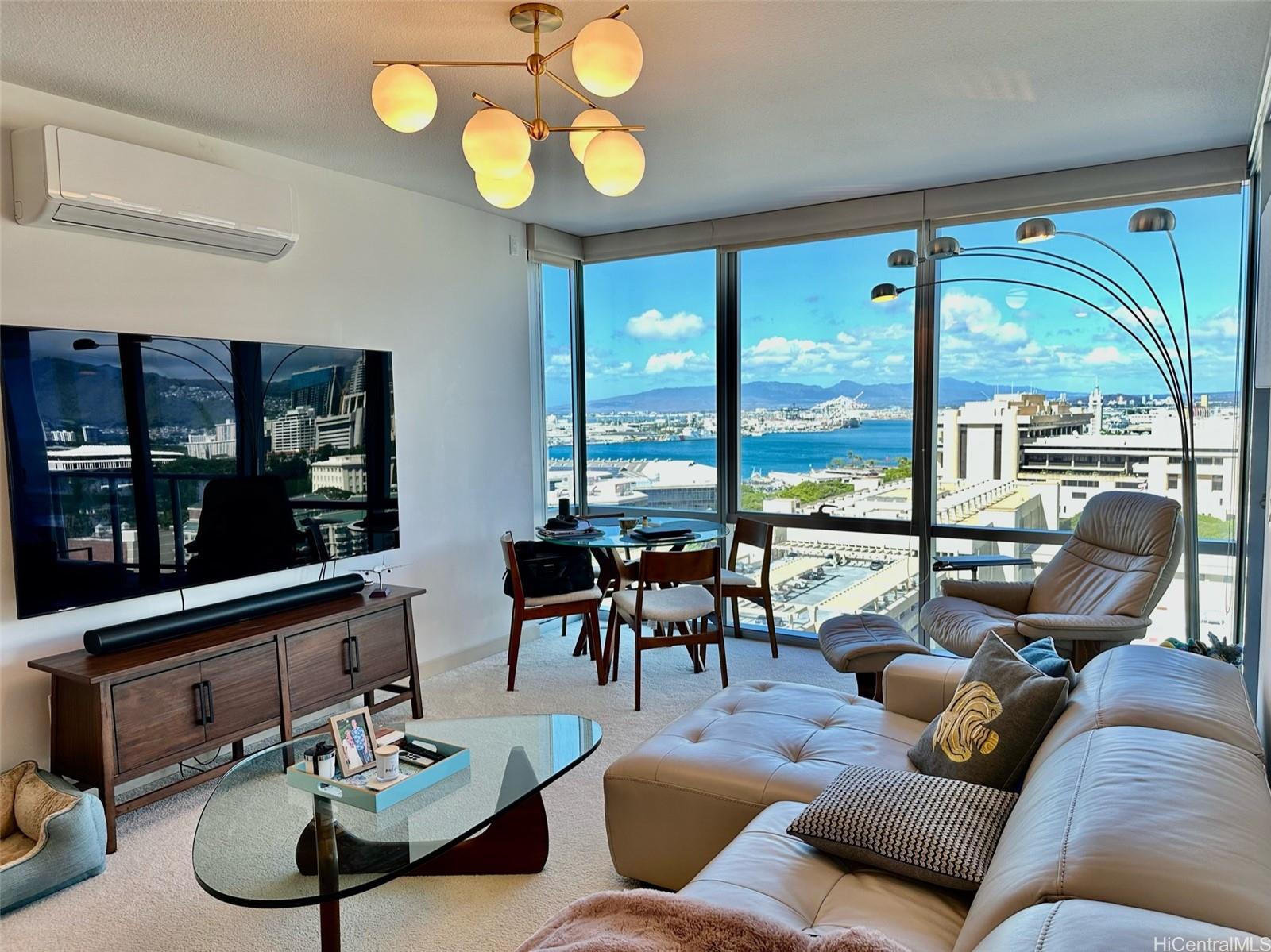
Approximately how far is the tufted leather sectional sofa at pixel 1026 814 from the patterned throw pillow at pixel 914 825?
6 cm

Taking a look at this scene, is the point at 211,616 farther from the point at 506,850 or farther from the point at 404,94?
the point at 404,94

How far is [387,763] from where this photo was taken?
7.27 feet

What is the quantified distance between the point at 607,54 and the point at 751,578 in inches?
132

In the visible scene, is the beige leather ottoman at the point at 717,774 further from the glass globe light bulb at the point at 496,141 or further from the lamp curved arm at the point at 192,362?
the lamp curved arm at the point at 192,362

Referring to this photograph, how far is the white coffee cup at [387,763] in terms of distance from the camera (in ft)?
7.20

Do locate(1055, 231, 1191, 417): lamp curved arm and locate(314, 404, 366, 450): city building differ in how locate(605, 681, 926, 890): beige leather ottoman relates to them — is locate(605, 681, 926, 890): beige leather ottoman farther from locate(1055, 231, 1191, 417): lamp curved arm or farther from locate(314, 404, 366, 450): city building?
locate(1055, 231, 1191, 417): lamp curved arm

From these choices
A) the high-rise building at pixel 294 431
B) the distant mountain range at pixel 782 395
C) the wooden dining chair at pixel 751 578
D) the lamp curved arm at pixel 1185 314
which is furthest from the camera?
the wooden dining chair at pixel 751 578

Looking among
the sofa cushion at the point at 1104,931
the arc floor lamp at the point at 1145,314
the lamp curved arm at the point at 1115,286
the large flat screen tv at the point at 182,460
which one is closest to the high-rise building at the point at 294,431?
the large flat screen tv at the point at 182,460


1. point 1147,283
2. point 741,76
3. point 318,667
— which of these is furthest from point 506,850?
point 1147,283

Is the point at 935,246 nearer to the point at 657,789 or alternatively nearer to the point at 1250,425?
the point at 1250,425

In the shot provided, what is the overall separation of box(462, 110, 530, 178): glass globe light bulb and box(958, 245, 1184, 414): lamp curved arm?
2.82 m

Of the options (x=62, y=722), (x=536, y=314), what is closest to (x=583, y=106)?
(x=536, y=314)

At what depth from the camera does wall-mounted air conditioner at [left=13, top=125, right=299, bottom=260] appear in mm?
2648

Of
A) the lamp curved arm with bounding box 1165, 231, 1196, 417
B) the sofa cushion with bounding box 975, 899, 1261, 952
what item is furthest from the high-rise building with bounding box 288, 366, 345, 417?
the lamp curved arm with bounding box 1165, 231, 1196, 417
